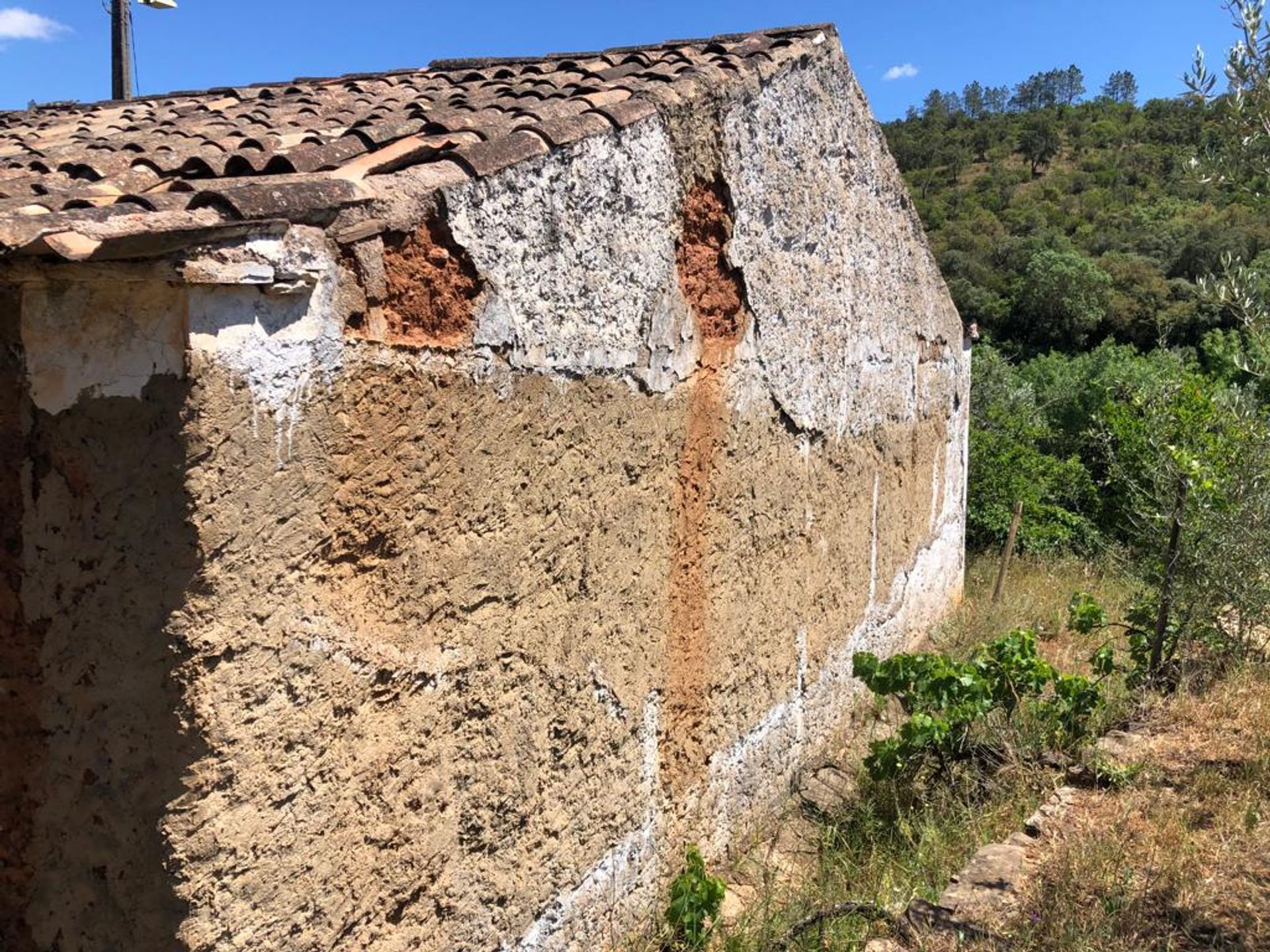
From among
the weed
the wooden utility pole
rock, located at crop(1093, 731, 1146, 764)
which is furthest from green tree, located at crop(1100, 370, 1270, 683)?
the wooden utility pole

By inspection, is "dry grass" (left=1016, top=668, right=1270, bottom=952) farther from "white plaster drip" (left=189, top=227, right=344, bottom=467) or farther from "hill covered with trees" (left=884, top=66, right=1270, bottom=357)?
"hill covered with trees" (left=884, top=66, right=1270, bottom=357)

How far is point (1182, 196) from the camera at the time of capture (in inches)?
1221

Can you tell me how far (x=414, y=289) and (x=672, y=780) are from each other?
7.51 ft

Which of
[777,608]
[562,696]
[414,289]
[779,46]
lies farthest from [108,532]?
[779,46]

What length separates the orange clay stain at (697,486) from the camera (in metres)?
3.85

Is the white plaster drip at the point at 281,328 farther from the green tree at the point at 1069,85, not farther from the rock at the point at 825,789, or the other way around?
the green tree at the point at 1069,85

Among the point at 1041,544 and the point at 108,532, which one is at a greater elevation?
the point at 108,532

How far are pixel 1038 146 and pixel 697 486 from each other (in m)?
41.3

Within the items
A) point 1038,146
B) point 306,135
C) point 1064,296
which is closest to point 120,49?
point 306,135

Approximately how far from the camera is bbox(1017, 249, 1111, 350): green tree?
26234 mm

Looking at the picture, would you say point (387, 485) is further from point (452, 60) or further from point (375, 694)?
point (452, 60)

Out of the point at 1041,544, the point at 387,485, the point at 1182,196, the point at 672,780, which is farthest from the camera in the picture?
the point at 1182,196

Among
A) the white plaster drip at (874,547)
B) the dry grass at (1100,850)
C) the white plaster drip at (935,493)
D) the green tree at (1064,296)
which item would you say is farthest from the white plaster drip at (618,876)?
the green tree at (1064,296)

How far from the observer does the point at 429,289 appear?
8.44 feet
